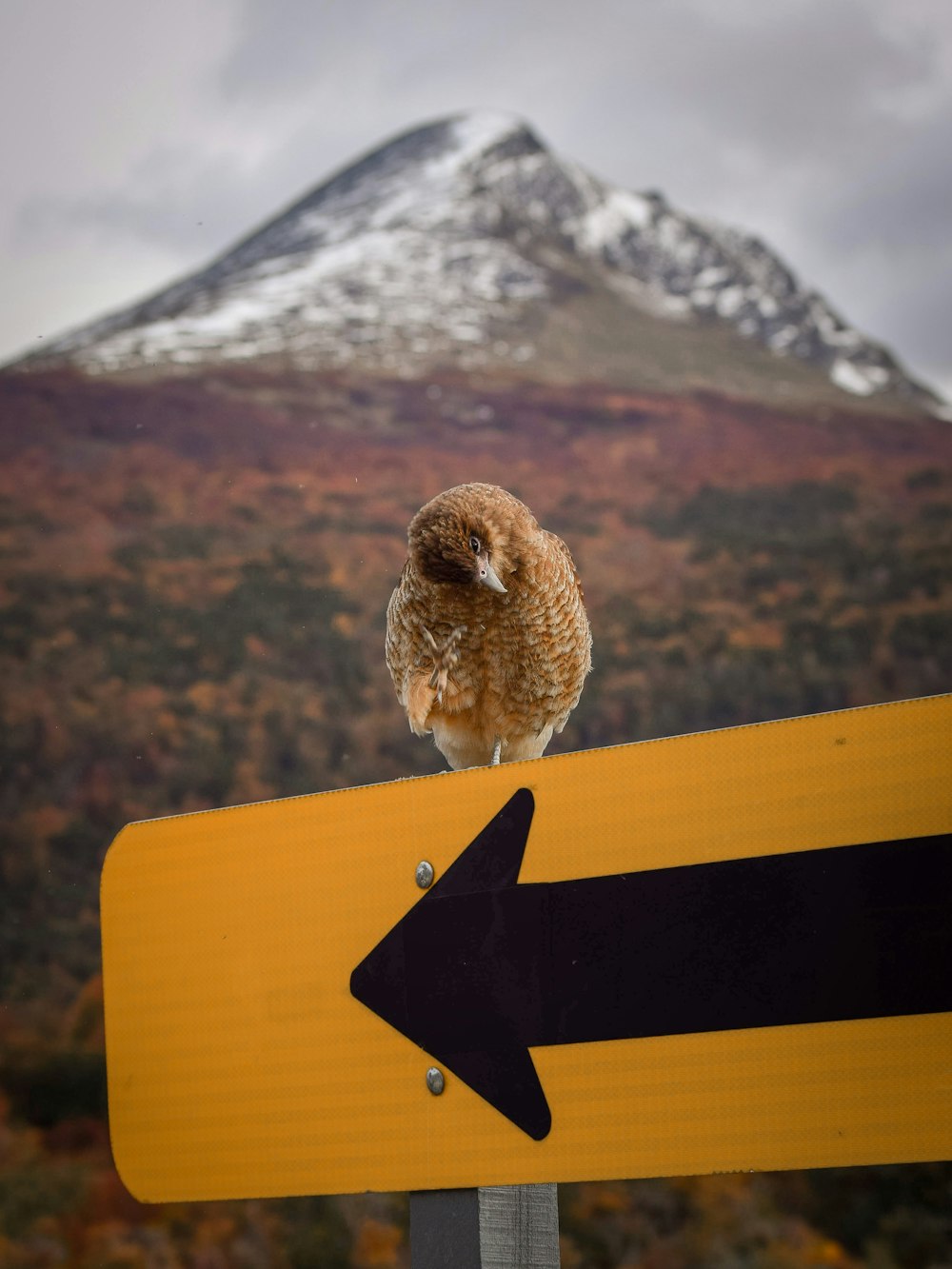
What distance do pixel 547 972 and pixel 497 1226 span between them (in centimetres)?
29

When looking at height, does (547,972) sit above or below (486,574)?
below

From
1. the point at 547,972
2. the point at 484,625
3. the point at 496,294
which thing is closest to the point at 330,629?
the point at 496,294

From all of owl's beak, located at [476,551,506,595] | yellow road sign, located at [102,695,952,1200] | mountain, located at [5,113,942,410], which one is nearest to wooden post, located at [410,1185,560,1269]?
yellow road sign, located at [102,695,952,1200]

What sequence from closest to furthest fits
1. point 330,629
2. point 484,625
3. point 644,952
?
point 644,952, point 484,625, point 330,629

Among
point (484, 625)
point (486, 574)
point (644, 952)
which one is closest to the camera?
point (644, 952)

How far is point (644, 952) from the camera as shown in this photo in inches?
47.4

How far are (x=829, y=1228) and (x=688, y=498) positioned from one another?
4.58 meters

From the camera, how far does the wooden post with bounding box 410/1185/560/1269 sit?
50.3 inches

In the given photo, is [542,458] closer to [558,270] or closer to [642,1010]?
[558,270]

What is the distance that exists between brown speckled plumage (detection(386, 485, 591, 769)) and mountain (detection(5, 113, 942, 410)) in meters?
6.50

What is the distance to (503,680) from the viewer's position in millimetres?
2266

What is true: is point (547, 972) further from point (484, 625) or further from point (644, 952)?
point (484, 625)

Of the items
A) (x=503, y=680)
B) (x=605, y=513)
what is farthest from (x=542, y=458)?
(x=503, y=680)

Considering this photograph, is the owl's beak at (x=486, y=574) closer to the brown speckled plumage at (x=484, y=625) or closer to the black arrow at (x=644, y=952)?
the brown speckled plumage at (x=484, y=625)
